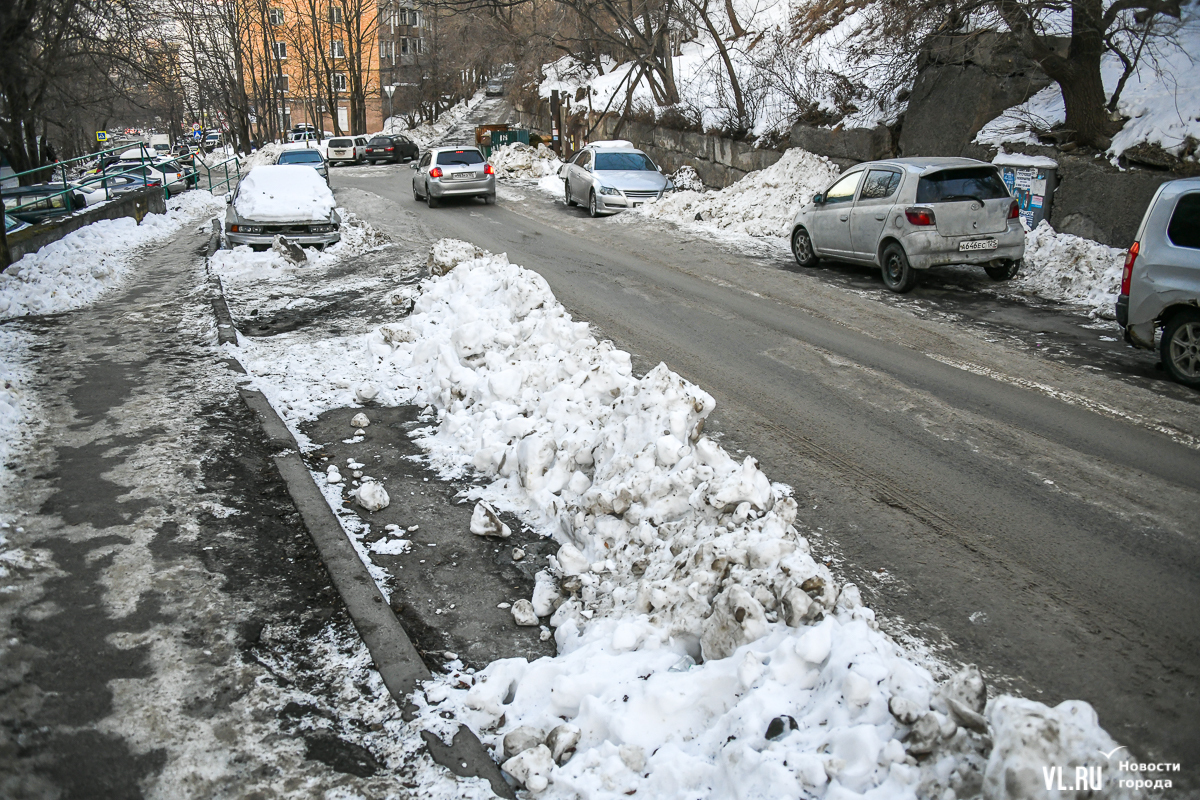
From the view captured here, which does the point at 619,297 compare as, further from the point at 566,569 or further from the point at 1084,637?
the point at 1084,637

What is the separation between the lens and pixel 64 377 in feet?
26.2

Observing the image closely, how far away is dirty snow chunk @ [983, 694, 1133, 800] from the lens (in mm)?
2484

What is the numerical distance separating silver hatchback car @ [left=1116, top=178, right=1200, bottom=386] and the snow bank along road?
473mm

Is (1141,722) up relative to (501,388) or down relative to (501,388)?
down

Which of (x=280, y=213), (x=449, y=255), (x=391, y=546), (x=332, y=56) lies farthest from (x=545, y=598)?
(x=332, y=56)

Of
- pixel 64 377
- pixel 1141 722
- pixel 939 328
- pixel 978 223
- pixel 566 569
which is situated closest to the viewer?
pixel 1141 722

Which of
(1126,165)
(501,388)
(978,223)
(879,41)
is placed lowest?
(501,388)

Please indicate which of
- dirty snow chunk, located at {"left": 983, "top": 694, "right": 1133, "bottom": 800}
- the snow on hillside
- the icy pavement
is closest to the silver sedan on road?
the snow on hillside

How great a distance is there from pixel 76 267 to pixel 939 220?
12880 mm

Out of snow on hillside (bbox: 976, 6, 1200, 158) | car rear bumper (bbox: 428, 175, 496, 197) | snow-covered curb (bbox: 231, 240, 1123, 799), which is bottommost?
snow-covered curb (bbox: 231, 240, 1123, 799)

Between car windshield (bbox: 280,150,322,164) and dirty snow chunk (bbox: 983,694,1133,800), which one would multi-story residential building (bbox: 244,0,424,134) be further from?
dirty snow chunk (bbox: 983,694,1133,800)

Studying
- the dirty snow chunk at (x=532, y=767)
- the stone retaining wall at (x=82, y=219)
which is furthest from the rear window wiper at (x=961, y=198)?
the stone retaining wall at (x=82, y=219)

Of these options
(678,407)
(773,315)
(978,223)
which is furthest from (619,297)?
(678,407)

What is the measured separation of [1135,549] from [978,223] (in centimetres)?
763
